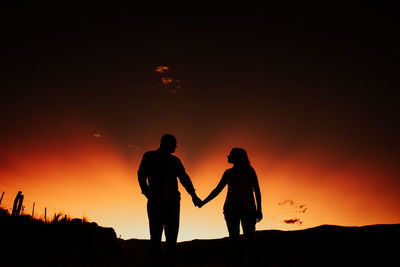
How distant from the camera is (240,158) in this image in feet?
19.4

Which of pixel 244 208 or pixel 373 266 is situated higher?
pixel 244 208

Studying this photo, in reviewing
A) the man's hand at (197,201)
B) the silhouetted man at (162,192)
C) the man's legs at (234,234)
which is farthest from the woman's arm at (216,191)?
the silhouetted man at (162,192)

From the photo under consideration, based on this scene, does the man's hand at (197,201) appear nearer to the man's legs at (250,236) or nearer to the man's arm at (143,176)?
the man's legs at (250,236)

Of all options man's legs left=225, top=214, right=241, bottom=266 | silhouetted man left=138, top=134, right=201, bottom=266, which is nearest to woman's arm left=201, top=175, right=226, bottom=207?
man's legs left=225, top=214, right=241, bottom=266

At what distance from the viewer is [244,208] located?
5.47 meters

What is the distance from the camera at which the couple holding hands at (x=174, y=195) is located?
4594 mm

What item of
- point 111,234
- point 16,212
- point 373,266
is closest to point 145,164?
point 373,266

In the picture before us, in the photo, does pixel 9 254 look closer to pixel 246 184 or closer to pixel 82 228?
pixel 82 228

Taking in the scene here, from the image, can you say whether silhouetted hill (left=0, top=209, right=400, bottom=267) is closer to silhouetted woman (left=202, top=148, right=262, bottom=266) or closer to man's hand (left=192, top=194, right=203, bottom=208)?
man's hand (left=192, top=194, right=203, bottom=208)

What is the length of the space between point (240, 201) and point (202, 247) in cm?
969

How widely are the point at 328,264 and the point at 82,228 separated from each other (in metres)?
10.5

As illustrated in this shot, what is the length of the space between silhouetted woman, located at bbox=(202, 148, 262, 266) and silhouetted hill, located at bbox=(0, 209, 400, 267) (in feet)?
15.5

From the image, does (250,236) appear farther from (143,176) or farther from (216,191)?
(143,176)

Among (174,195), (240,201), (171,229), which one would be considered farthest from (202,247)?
(174,195)
